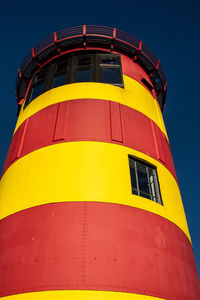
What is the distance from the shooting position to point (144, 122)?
11781 millimetres

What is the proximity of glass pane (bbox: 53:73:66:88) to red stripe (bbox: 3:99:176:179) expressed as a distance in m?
2.08

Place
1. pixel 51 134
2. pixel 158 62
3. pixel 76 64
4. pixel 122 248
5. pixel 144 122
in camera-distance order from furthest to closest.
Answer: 1. pixel 158 62
2. pixel 76 64
3. pixel 144 122
4. pixel 51 134
5. pixel 122 248

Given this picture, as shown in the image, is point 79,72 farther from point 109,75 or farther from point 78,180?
point 78,180

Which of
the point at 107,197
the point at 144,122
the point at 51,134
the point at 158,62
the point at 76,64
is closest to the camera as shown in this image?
the point at 107,197

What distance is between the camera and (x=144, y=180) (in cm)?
1019

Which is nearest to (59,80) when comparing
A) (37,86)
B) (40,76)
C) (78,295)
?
(37,86)

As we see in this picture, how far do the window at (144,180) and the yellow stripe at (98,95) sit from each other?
3193 mm

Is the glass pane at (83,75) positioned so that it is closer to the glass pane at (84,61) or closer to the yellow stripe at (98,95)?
the yellow stripe at (98,95)

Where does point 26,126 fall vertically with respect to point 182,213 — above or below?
above

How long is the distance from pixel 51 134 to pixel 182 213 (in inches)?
246

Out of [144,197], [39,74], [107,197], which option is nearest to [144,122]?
[144,197]

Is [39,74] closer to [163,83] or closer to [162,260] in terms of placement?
[163,83]

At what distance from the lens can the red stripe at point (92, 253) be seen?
668 centimetres

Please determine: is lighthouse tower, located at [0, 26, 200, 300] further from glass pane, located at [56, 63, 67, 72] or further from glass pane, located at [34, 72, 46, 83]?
glass pane, located at [34, 72, 46, 83]
